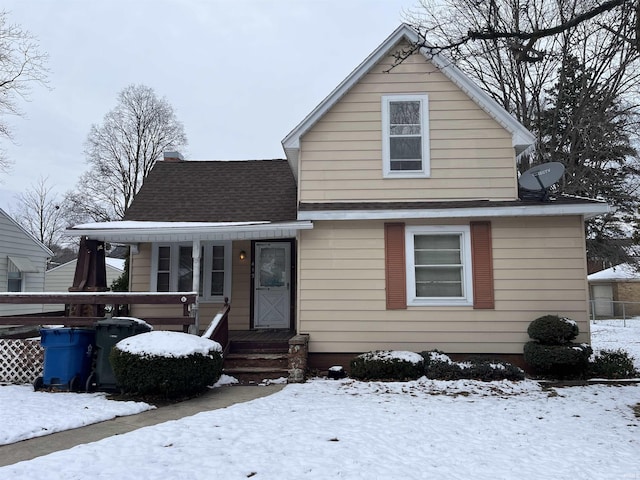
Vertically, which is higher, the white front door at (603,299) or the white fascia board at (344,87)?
the white fascia board at (344,87)

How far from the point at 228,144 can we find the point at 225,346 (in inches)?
2662

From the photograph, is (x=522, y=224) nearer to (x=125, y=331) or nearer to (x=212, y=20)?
(x=125, y=331)

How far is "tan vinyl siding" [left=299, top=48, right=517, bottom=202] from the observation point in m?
9.24

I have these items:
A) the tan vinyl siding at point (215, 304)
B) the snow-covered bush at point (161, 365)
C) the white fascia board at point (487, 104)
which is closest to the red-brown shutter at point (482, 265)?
the white fascia board at point (487, 104)

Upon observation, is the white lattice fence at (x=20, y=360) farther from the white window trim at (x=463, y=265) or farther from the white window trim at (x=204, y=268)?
the white window trim at (x=463, y=265)

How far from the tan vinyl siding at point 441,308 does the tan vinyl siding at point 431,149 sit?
0.81m

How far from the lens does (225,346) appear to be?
8672 mm

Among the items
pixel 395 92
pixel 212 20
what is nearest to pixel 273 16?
pixel 212 20

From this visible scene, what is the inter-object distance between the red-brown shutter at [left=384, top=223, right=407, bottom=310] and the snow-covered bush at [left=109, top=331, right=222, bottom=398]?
3673 millimetres

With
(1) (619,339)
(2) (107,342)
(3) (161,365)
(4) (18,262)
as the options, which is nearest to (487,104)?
(3) (161,365)

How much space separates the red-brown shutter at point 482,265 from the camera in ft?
28.8

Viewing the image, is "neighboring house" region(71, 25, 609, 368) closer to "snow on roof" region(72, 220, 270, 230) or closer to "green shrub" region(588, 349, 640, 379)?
"snow on roof" region(72, 220, 270, 230)

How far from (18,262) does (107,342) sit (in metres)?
11.9

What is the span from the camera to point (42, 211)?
44.2m
